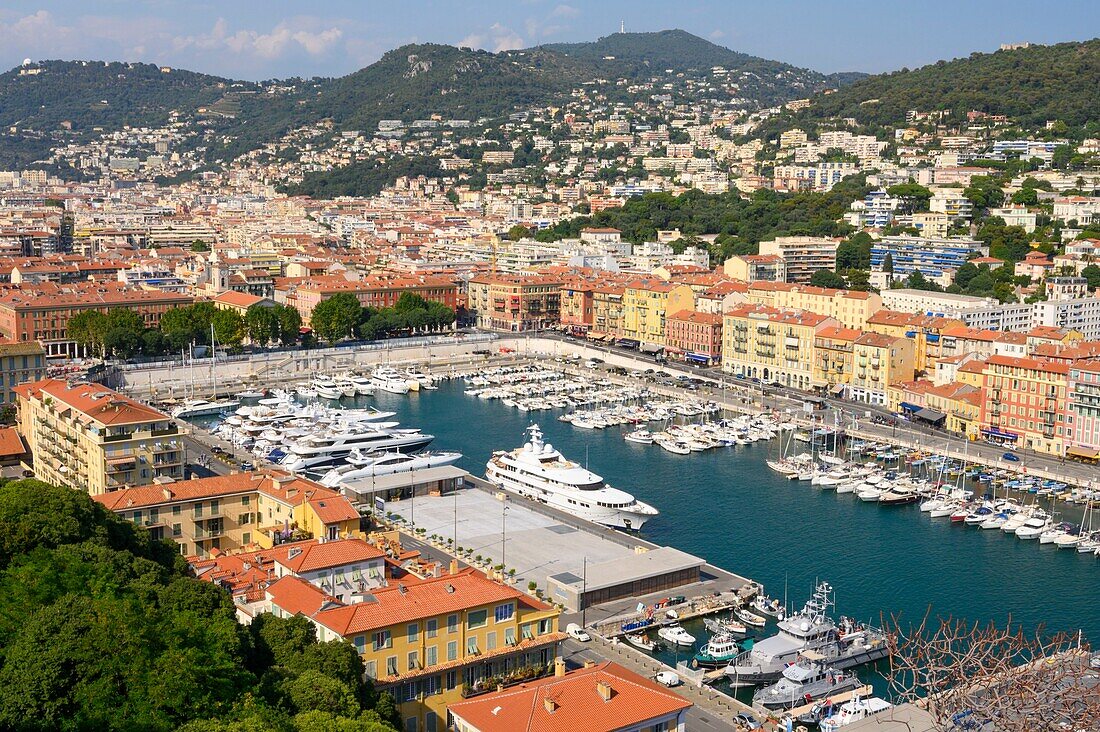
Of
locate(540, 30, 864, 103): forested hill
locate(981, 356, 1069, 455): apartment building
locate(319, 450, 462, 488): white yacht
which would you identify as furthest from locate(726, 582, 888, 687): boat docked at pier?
locate(540, 30, 864, 103): forested hill

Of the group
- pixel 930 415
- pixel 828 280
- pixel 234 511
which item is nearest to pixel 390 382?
pixel 930 415

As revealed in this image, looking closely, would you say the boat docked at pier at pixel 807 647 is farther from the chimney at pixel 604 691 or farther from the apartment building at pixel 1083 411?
the apartment building at pixel 1083 411

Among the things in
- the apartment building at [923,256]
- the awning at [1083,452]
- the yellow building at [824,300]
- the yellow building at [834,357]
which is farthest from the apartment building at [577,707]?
the apartment building at [923,256]

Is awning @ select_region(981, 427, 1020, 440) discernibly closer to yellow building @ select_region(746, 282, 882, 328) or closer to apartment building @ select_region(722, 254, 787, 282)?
yellow building @ select_region(746, 282, 882, 328)

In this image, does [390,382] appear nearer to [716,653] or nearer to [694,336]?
[694,336]

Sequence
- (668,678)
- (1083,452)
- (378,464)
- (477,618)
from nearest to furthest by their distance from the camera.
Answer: (477,618) → (668,678) → (378,464) → (1083,452)

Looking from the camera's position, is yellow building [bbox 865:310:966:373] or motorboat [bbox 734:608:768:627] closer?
motorboat [bbox 734:608:768:627]
